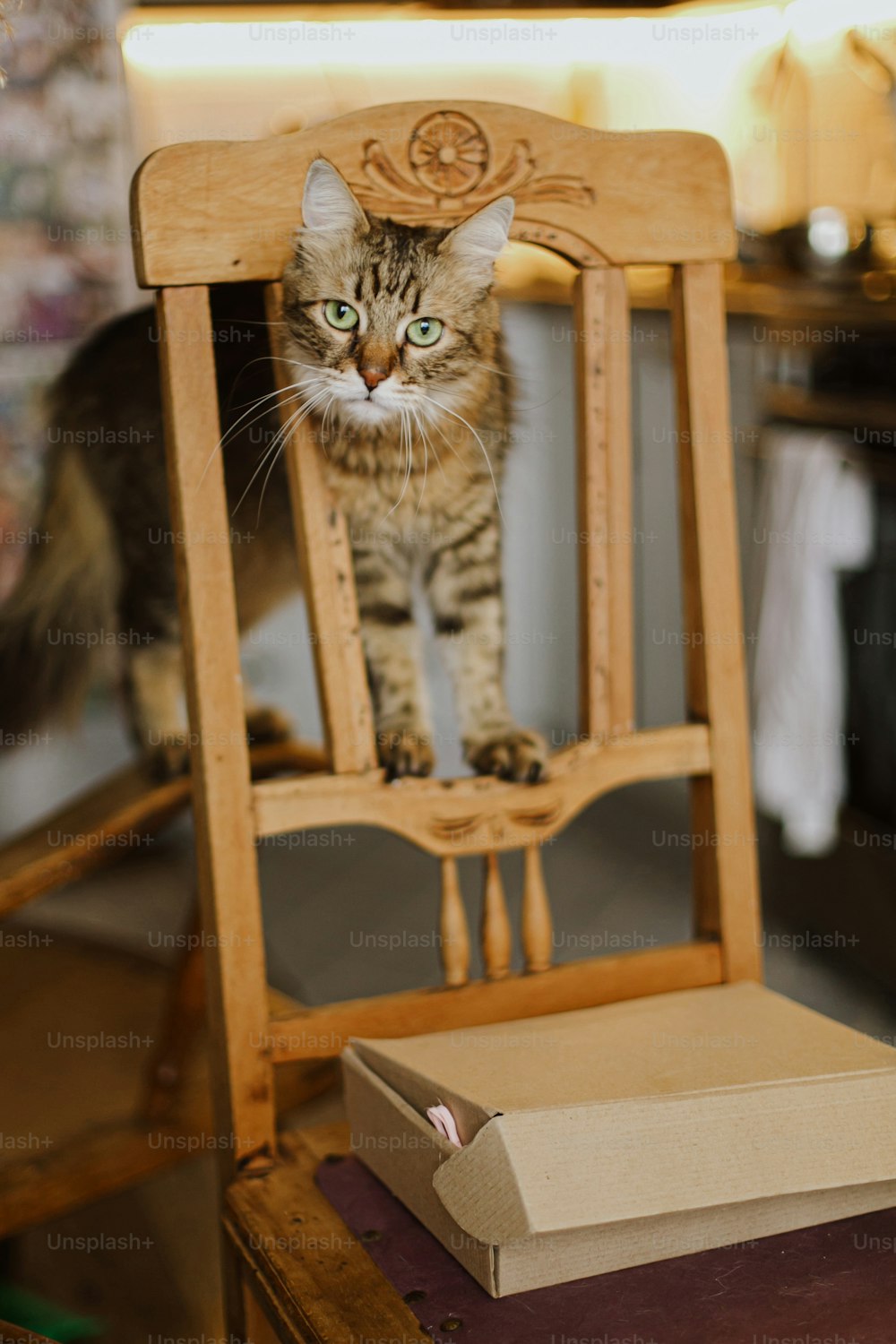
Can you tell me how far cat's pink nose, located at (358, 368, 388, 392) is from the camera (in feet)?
2.80

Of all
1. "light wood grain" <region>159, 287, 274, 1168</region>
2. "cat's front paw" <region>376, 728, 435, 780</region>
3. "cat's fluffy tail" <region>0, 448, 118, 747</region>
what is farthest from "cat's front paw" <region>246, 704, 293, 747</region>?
"light wood grain" <region>159, 287, 274, 1168</region>

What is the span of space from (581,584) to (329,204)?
36cm

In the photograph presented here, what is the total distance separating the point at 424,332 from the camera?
2.88ft

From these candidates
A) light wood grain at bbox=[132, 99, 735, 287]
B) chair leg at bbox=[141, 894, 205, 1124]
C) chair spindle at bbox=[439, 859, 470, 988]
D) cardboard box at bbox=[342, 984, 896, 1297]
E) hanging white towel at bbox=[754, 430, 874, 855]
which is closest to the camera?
cardboard box at bbox=[342, 984, 896, 1297]

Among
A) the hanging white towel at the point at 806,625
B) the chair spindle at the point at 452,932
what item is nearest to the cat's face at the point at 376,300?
the chair spindle at the point at 452,932

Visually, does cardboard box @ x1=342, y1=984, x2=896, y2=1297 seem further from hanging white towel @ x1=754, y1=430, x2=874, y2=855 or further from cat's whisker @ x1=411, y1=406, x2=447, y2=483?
hanging white towel @ x1=754, y1=430, x2=874, y2=855

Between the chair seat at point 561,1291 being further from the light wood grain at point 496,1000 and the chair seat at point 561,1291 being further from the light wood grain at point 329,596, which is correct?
the light wood grain at point 329,596

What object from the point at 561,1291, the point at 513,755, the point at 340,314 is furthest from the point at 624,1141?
the point at 340,314

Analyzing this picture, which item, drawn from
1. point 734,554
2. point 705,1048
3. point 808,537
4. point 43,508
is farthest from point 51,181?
point 705,1048

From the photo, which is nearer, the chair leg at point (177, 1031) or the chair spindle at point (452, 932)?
the chair spindle at point (452, 932)

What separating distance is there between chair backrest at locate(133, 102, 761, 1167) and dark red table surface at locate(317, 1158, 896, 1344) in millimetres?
205

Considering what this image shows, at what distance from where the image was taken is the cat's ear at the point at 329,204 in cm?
81

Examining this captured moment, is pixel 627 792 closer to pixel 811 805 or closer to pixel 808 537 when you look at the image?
pixel 811 805

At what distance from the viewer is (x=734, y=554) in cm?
99
